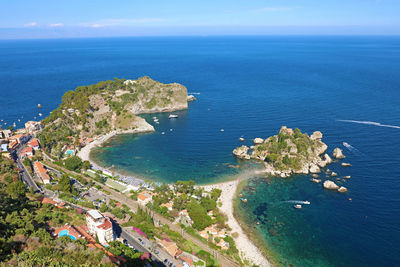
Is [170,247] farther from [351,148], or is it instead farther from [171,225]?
[351,148]

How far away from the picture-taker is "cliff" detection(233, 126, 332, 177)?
71.4m

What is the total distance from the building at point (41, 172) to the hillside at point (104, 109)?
8.51m

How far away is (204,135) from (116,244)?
2240 inches

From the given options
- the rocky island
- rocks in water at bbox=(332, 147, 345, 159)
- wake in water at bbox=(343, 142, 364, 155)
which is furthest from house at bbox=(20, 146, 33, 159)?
wake in water at bbox=(343, 142, 364, 155)

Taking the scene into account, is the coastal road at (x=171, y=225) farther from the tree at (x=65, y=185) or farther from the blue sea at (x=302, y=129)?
the blue sea at (x=302, y=129)

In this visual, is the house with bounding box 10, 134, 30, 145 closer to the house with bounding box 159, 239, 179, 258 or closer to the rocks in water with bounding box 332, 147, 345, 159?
the house with bounding box 159, 239, 179, 258

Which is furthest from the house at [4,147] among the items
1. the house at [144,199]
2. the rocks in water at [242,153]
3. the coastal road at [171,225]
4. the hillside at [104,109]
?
the rocks in water at [242,153]

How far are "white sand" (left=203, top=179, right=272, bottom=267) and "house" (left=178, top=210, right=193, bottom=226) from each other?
769 cm

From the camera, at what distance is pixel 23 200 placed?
48406mm

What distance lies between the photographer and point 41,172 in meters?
64.7

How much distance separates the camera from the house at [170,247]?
4226 cm

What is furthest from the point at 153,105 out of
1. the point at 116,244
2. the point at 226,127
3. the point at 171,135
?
the point at 116,244

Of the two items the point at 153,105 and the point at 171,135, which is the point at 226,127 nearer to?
the point at 171,135

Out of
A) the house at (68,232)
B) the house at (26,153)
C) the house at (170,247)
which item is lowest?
the house at (170,247)
